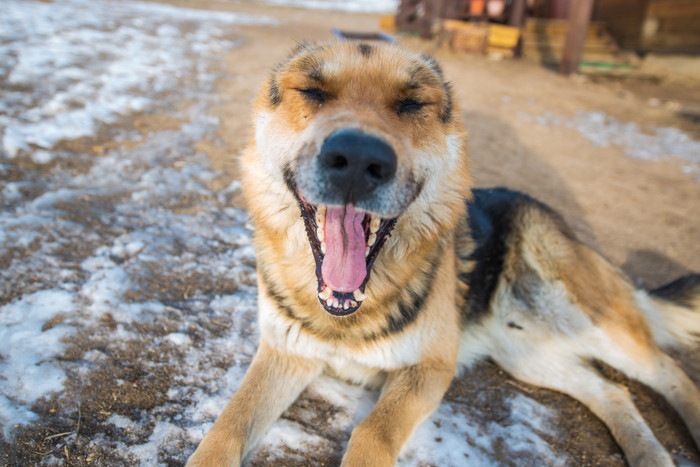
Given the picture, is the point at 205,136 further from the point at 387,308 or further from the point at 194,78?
the point at 387,308

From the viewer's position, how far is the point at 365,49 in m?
2.55

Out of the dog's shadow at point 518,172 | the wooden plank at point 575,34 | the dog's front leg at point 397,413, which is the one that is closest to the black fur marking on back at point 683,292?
the dog's shadow at point 518,172

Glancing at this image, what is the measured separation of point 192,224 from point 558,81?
10.1 meters

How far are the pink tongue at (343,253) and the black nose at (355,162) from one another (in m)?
0.31

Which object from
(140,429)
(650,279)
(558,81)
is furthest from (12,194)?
(558,81)

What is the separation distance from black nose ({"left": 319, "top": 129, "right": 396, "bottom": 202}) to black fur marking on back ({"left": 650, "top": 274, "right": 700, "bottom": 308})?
258 cm

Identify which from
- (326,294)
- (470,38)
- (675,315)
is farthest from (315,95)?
(470,38)

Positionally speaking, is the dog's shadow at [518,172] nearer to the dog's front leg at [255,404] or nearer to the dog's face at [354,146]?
the dog's face at [354,146]

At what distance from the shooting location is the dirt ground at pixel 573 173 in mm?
2760

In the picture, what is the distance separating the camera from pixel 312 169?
6.27 ft

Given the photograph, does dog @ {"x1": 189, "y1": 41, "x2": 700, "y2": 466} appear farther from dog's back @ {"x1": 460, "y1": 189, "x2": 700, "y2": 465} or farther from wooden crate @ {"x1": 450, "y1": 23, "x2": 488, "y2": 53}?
wooden crate @ {"x1": 450, "y1": 23, "x2": 488, "y2": 53}

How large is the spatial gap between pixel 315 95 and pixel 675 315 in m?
2.90

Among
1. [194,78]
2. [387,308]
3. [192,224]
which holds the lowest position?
[192,224]

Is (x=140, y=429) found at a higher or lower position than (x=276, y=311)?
lower
